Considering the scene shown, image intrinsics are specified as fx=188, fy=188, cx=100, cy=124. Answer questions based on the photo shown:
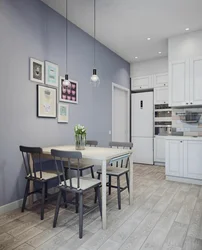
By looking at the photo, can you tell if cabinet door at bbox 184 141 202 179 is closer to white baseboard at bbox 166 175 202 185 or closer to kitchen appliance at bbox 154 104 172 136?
white baseboard at bbox 166 175 202 185

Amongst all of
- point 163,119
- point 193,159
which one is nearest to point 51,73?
point 193,159

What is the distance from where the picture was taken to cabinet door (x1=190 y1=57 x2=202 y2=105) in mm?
3986

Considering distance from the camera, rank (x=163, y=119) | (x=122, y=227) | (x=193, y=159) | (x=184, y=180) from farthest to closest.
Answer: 1. (x=163, y=119)
2. (x=184, y=180)
3. (x=193, y=159)
4. (x=122, y=227)

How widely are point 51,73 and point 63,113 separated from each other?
734mm

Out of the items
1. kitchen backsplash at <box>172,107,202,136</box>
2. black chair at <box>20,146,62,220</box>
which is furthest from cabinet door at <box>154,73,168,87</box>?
black chair at <box>20,146,62,220</box>

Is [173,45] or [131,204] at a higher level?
[173,45]

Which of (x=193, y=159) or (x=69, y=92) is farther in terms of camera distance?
(x=193, y=159)

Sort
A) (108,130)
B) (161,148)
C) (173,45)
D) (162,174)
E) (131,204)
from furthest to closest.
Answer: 1. (161,148)
2. (108,130)
3. (162,174)
4. (173,45)
5. (131,204)

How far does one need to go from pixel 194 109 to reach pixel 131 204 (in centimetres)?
291

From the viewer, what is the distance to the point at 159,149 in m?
5.54

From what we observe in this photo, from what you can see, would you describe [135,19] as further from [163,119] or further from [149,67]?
[163,119]

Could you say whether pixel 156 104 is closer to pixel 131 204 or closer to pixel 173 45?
pixel 173 45

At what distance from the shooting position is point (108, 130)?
16.1ft

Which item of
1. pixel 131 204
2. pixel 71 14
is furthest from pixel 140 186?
pixel 71 14
